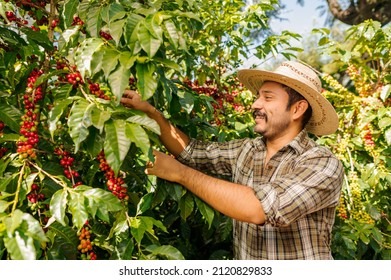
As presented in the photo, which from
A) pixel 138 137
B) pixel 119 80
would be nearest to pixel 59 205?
pixel 138 137

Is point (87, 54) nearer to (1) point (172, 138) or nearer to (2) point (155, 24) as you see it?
(2) point (155, 24)

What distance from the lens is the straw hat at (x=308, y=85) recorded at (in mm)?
2322

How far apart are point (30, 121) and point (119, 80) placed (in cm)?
52

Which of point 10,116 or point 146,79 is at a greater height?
point 146,79

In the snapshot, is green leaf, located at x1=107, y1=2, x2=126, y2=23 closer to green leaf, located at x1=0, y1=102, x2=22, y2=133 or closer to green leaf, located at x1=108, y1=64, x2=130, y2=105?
green leaf, located at x1=108, y1=64, x2=130, y2=105

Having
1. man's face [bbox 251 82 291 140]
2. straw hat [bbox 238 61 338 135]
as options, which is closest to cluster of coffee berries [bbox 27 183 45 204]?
man's face [bbox 251 82 291 140]

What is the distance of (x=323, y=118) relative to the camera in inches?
98.0

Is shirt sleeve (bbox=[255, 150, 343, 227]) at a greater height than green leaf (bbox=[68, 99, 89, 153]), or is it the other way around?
green leaf (bbox=[68, 99, 89, 153])

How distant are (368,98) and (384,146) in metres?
Result: 0.41

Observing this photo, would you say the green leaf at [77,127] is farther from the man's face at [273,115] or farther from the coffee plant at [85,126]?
the man's face at [273,115]

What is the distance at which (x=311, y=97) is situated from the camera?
2.38m

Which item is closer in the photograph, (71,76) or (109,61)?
(109,61)

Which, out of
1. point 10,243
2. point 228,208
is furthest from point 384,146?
point 10,243

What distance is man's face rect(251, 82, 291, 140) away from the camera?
2318 mm
